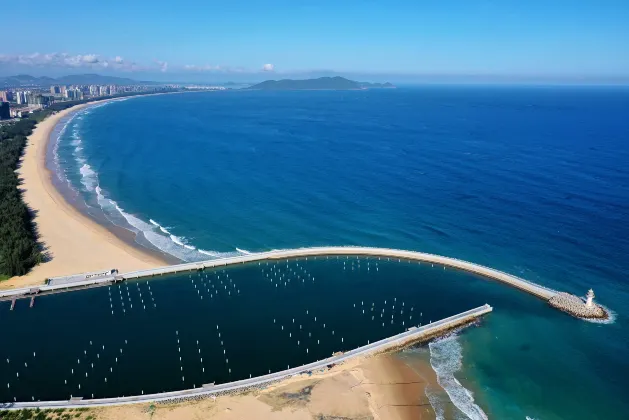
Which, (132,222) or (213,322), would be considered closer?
(213,322)

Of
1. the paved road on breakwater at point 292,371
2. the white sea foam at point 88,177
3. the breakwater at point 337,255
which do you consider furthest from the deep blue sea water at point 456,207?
the breakwater at point 337,255

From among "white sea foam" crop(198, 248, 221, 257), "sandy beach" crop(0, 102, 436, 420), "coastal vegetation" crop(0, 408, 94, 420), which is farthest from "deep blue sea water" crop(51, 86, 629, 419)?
"coastal vegetation" crop(0, 408, 94, 420)

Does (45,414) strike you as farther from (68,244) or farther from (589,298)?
(589,298)

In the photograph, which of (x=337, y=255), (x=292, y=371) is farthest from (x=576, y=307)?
(x=292, y=371)

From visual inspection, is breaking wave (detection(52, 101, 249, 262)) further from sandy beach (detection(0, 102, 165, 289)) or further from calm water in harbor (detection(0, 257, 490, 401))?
calm water in harbor (detection(0, 257, 490, 401))

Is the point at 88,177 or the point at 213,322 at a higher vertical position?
the point at 88,177

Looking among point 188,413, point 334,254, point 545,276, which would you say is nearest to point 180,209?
point 334,254

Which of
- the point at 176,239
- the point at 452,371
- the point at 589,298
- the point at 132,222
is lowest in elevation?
the point at 452,371
